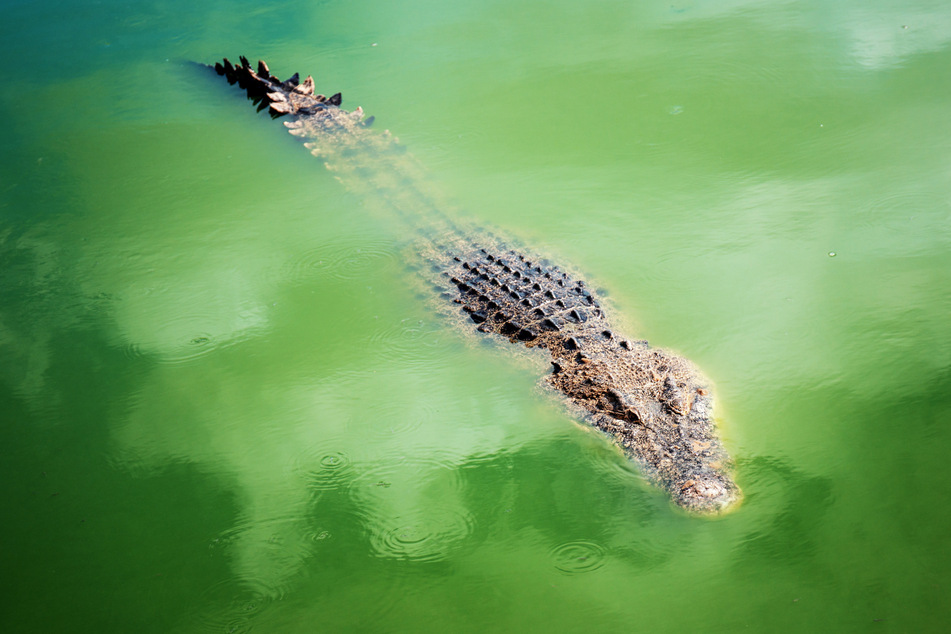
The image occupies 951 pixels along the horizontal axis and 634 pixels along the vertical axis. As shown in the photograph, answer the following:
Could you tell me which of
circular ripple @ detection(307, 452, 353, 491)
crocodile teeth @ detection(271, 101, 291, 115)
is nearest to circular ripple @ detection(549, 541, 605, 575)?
circular ripple @ detection(307, 452, 353, 491)

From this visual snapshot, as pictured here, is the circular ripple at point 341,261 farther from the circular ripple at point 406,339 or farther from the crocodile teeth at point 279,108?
Result: the crocodile teeth at point 279,108

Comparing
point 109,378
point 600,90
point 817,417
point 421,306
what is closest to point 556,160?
point 600,90

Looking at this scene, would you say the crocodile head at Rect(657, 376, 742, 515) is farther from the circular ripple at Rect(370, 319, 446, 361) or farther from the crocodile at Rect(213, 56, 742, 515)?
the circular ripple at Rect(370, 319, 446, 361)

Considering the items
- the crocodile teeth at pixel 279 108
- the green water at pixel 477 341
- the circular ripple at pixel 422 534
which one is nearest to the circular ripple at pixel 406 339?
the green water at pixel 477 341

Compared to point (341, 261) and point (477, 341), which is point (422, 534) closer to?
point (477, 341)

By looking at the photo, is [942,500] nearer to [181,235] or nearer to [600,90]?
[600,90]

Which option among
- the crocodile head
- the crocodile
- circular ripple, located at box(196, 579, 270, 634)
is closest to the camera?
circular ripple, located at box(196, 579, 270, 634)
